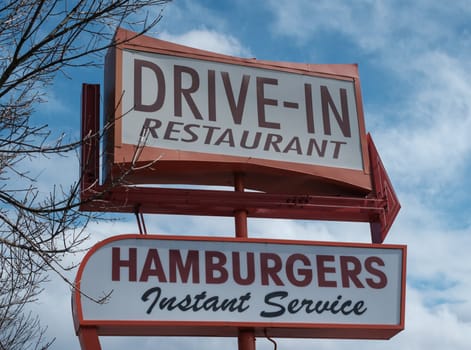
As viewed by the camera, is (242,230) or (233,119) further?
(233,119)

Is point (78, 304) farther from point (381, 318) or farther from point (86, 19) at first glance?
point (86, 19)

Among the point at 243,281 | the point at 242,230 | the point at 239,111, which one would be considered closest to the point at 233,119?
the point at 239,111

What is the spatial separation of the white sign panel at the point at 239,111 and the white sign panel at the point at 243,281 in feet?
4.23

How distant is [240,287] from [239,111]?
237 cm

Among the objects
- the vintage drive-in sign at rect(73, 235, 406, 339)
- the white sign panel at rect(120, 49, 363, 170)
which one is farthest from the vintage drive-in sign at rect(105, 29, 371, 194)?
the vintage drive-in sign at rect(73, 235, 406, 339)

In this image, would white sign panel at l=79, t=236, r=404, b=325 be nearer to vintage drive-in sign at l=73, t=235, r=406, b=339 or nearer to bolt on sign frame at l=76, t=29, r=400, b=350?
vintage drive-in sign at l=73, t=235, r=406, b=339

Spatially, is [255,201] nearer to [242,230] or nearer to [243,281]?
[242,230]

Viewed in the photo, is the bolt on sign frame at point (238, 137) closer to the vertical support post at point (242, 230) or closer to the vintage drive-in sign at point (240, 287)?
the vertical support post at point (242, 230)

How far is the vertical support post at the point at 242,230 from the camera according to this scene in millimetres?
9461

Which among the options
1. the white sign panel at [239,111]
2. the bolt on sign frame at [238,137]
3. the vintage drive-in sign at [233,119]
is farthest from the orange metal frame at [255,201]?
the white sign panel at [239,111]

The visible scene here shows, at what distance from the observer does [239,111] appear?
10.5 m

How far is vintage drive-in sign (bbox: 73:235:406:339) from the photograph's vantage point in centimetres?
906

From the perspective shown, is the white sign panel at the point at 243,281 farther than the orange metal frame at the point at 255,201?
No

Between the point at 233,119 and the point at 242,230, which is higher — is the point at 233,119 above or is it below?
above
